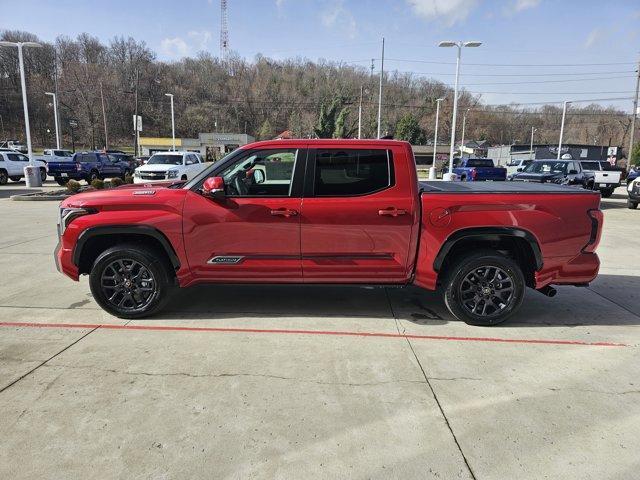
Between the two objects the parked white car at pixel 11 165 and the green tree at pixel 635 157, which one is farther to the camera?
the green tree at pixel 635 157

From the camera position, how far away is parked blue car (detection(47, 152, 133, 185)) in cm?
2323

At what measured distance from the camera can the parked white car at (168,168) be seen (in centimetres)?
1833

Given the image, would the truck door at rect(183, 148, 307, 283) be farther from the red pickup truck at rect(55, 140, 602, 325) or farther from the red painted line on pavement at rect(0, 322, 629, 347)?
the red painted line on pavement at rect(0, 322, 629, 347)

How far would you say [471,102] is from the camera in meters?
91.6

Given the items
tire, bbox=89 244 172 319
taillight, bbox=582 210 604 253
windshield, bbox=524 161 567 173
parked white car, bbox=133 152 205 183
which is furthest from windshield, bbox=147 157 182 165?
taillight, bbox=582 210 604 253

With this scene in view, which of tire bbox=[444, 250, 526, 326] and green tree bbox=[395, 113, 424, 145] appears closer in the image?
tire bbox=[444, 250, 526, 326]

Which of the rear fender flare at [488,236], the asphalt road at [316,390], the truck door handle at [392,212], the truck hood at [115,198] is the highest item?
the truck hood at [115,198]

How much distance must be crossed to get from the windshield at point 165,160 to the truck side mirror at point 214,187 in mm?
16464

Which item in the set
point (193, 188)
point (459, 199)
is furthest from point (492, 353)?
point (193, 188)

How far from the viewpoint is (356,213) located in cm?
439

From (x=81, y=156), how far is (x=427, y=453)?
27.6 meters

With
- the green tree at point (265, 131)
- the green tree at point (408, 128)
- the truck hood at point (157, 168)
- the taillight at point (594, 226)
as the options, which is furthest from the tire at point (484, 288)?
the green tree at point (265, 131)

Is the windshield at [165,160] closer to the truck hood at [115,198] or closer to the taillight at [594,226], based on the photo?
the truck hood at [115,198]

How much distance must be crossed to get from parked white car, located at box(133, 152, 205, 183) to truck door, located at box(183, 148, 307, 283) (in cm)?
1373
